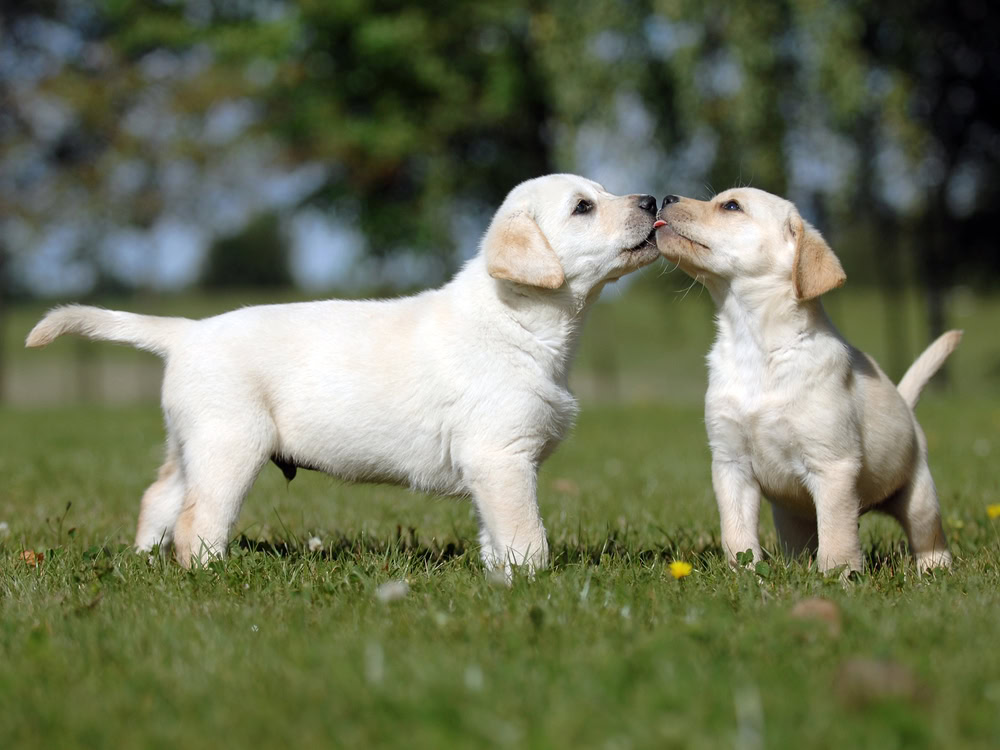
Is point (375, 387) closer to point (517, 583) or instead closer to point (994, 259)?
point (517, 583)

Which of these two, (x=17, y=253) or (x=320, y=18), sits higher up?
(x=320, y=18)

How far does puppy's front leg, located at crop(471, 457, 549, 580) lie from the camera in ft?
11.6

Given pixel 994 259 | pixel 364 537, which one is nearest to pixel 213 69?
pixel 994 259

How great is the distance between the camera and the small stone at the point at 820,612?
2.66 m

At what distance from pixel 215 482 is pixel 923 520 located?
2.68 meters

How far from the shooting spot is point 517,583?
3158mm

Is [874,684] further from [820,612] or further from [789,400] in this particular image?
[789,400]

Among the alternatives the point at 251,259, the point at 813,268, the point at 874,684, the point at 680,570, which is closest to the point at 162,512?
the point at 680,570

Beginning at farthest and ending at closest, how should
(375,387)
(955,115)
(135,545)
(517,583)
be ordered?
(955,115)
(135,545)
(375,387)
(517,583)

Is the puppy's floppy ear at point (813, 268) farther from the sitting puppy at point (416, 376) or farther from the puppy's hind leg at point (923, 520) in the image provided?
the puppy's hind leg at point (923, 520)

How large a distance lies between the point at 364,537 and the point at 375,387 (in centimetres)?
87

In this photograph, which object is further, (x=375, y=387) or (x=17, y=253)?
(x=17, y=253)

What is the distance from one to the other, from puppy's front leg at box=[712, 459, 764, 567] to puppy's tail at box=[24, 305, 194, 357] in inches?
84.0

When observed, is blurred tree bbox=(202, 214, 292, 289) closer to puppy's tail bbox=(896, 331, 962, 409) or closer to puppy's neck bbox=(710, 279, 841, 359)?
puppy's tail bbox=(896, 331, 962, 409)
